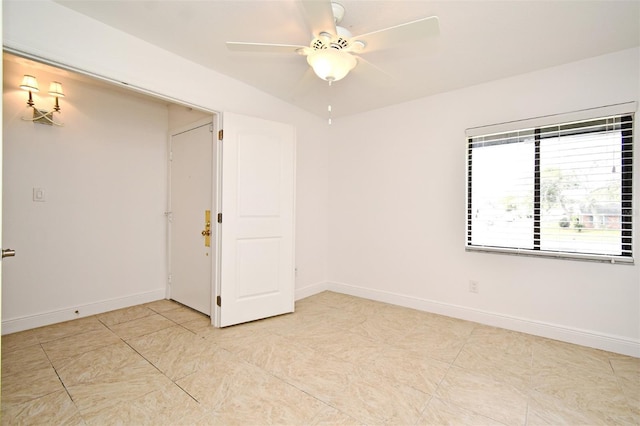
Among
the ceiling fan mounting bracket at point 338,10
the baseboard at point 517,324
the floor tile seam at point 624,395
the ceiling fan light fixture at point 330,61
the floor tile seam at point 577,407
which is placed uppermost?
Result: the ceiling fan mounting bracket at point 338,10

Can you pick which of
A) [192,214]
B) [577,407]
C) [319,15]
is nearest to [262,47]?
[319,15]

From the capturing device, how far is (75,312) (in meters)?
3.18

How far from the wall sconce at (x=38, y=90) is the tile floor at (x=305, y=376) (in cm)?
200

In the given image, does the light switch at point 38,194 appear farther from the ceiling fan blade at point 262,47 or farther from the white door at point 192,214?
the ceiling fan blade at point 262,47

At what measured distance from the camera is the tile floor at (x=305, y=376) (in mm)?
1840

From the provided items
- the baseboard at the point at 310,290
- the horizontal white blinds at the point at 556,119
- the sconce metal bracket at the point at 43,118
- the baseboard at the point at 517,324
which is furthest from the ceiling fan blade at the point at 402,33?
the sconce metal bracket at the point at 43,118

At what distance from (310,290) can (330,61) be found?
115 inches

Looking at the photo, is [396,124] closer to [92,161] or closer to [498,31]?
[498,31]

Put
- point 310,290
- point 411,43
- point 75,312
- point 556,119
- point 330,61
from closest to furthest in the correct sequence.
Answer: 1. point 330,61
2. point 411,43
3. point 556,119
4. point 75,312
5. point 310,290

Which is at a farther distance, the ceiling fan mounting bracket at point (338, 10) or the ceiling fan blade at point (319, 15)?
the ceiling fan mounting bracket at point (338, 10)

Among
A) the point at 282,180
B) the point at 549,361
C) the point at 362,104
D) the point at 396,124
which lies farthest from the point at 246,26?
the point at 549,361

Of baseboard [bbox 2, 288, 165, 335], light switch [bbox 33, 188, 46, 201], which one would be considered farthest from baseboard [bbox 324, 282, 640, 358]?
light switch [bbox 33, 188, 46, 201]

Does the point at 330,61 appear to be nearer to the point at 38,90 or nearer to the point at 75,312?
the point at 38,90

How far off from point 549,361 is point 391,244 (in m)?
1.86
